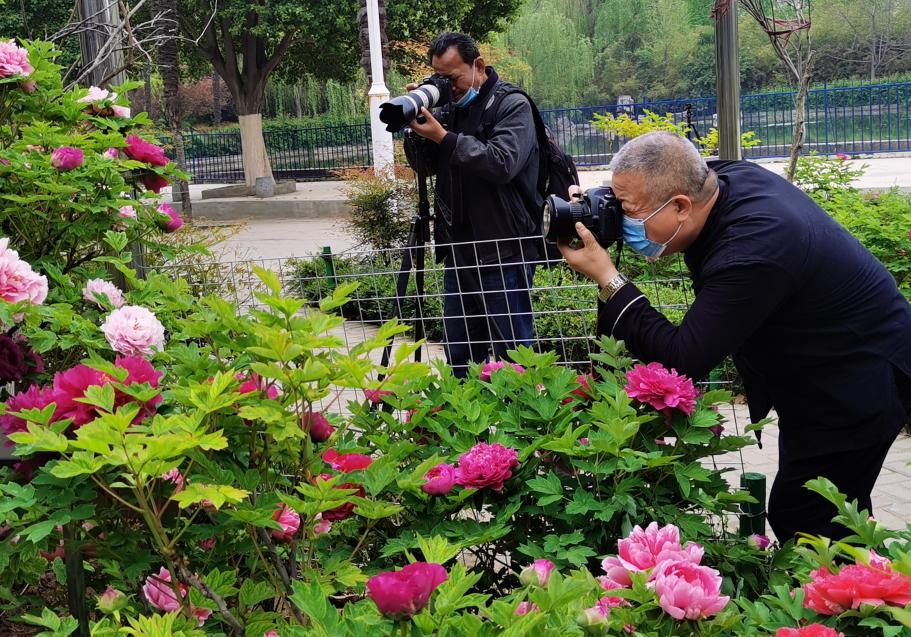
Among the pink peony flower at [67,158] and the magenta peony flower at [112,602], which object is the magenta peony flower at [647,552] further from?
the pink peony flower at [67,158]

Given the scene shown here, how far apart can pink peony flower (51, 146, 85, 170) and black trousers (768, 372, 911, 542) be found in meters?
2.15

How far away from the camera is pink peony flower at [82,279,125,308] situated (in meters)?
2.65

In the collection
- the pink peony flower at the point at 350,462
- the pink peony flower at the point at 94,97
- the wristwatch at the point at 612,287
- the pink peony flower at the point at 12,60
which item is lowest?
the pink peony flower at the point at 350,462

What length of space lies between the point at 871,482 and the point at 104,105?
2.56m

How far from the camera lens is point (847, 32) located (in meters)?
44.7

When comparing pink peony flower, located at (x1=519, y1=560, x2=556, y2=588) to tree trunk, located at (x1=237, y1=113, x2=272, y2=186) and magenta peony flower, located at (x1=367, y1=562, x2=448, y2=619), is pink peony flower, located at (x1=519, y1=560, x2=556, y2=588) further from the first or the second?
tree trunk, located at (x1=237, y1=113, x2=272, y2=186)

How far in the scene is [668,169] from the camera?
2.57 m

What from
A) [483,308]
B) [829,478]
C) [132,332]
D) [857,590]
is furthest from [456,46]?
[857,590]

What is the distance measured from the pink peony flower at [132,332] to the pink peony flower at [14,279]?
244 mm

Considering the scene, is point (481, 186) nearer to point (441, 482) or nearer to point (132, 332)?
point (132, 332)

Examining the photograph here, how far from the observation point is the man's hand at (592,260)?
2.64 metres

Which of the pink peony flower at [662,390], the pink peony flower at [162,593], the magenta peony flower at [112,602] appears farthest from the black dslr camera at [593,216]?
the magenta peony flower at [112,602]

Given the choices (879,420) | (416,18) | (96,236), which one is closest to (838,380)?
(879,420)

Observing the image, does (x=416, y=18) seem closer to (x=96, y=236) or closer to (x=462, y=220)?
(x=462, y=220)
